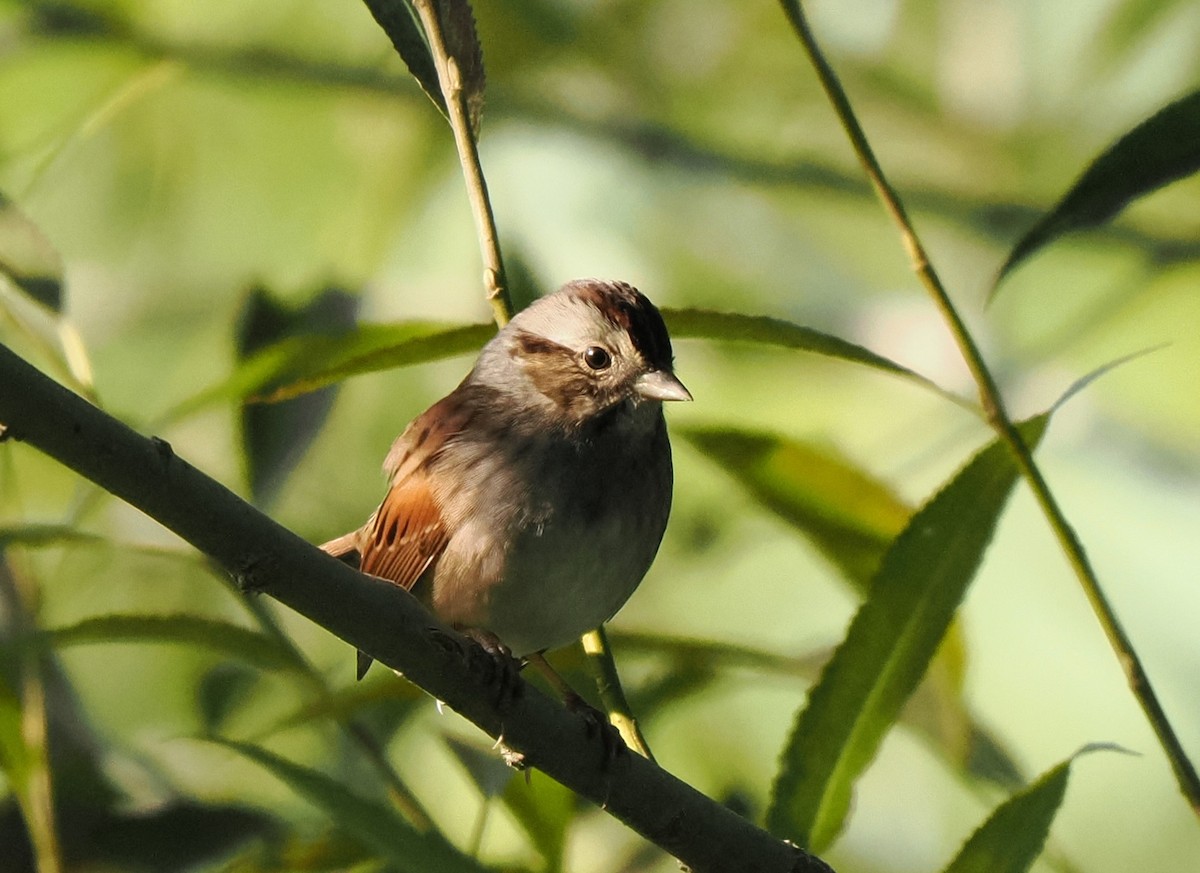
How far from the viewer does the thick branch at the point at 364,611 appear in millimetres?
1098

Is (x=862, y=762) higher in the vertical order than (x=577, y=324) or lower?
lower

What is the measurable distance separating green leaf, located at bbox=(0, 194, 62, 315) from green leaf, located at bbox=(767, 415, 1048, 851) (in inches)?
45.5

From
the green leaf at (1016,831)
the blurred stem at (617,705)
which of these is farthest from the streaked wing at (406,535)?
the green leaf at (1016,831)

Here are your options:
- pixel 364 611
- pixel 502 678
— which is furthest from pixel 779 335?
pixel 364 611

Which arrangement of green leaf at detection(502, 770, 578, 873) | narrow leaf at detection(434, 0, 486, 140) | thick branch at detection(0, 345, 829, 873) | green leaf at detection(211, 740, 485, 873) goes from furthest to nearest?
green leaf at detection(502, 770, 578, 873) < narrow leaf at detection(434, 0, 486, 140) < green leaf at detection(211, 740, 485, 873) < thick branch at detection(0, 345, 829, 873)

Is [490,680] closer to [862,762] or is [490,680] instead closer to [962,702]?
[862,762]

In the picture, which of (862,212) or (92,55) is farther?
(862,212)

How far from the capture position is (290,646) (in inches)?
80.7

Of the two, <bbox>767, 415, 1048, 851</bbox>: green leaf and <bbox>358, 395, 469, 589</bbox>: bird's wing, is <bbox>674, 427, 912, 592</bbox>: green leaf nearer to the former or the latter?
<bbox>767, 415, 1048, 851</bbox>: green leaf

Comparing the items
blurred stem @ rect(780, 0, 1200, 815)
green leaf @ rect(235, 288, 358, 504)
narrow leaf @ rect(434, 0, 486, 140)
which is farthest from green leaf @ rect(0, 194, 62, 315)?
blurred stem @ rect(780, 0, 1200, 815)

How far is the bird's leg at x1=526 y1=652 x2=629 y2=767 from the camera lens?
1.48 meters

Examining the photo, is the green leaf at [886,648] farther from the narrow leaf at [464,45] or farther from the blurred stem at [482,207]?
the narrow leaf at [464,45]

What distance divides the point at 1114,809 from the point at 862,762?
2857 millimetres

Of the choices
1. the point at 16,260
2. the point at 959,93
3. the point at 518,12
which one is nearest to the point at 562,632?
the point at 16,260
